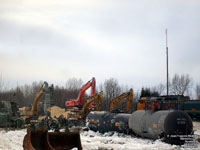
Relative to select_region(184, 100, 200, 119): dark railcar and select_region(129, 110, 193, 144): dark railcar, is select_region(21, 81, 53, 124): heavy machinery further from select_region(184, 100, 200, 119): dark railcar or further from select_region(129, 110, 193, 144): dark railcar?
select_region(184, 100, 200, 119): dark railcar

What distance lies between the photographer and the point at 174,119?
58.1 ft

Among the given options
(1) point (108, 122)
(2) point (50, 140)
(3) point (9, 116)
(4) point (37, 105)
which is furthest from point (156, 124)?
(4) point (37, 105)

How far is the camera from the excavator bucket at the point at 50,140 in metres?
12.2

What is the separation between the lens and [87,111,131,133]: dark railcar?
23.5 meters

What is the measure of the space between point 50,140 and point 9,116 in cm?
1572

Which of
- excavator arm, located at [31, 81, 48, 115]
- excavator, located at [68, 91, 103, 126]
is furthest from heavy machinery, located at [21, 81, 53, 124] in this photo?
excavator, located at [68, 91, 103, 126]

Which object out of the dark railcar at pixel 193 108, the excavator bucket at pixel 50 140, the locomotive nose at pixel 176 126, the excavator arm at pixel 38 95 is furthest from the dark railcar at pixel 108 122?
the dark railcar at pixel 193 108

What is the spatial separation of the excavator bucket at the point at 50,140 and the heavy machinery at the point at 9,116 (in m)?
14.6

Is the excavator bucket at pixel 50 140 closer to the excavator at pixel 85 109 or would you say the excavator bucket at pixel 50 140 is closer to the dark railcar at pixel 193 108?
the excavator at pixel 85 109

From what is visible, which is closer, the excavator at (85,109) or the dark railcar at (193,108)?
the excavator at (85,109)

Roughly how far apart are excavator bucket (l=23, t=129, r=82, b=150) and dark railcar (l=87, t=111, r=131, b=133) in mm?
10061

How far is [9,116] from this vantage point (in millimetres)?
27609

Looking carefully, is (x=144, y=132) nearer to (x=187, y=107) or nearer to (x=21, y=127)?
(x=21, y=127)

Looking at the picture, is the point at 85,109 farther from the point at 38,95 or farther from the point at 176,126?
the point at 176,126
